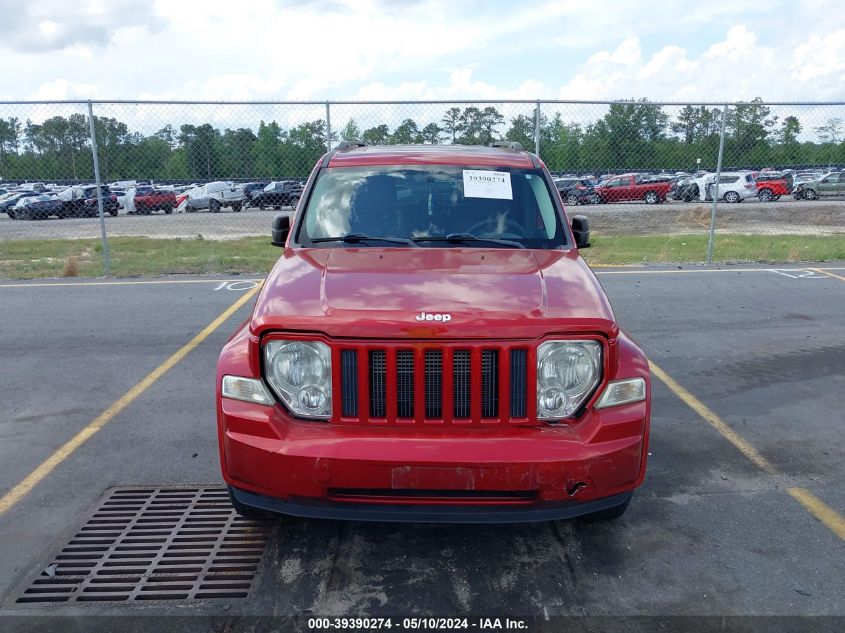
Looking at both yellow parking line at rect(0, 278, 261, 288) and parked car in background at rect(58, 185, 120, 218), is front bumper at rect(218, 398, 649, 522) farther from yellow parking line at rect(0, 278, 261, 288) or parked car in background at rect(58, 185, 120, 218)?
parked car in background at rect(58, 185, 120, 218)

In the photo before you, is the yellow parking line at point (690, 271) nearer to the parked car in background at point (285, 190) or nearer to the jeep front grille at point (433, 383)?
the parked car in background at point (285, 190)

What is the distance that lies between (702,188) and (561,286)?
34.5 metres

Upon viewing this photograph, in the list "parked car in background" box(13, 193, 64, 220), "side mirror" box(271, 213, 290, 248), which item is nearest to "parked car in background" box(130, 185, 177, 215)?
"parked car in background" box(13, 193, 64, 220)

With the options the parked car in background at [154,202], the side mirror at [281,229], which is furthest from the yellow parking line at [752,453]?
the parked car in background at [154,202]

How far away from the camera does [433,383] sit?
9.73ft

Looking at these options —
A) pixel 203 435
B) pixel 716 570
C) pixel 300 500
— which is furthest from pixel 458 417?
pixel 203 435

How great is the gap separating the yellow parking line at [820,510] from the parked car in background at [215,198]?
22037mm

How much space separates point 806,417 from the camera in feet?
16.8

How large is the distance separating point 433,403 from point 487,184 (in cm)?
192

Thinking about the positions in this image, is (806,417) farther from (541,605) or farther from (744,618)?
(541,605)

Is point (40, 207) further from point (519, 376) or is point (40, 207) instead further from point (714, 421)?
point (519, 376)

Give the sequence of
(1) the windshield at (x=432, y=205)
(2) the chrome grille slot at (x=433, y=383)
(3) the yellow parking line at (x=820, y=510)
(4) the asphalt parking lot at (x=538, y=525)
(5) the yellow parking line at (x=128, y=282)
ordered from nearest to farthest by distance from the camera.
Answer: (2) the chrome grille slot at (x=433, y=383), (4) the asphalt parking lot at (x=538, y=525), (3) the yellow parking line at (x=820, y=510), (1) the windshield at (x=432, y=205), (5) the yellow parking line at (x=128, y=282)

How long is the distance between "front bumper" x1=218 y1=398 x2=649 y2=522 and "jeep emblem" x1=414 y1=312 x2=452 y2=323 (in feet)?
1.46

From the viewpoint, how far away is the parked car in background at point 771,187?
32.7m
